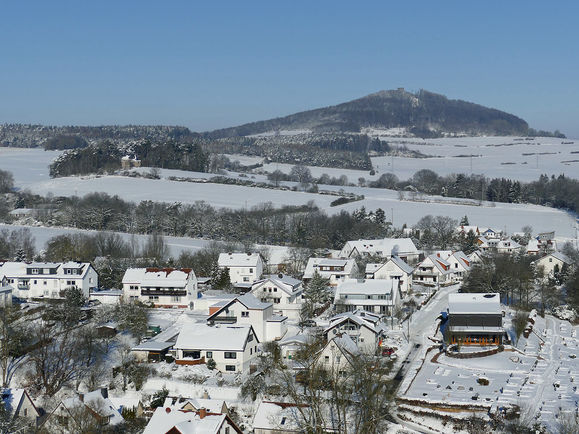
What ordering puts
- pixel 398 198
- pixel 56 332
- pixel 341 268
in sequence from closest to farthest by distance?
pixel 56 332 < pixel 341 268 < pixel 398 198

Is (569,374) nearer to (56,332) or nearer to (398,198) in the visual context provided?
(56,332)

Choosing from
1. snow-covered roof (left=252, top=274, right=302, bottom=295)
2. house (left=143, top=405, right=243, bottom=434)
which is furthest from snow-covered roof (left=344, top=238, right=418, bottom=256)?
house (left=143, top=405, right=243, bottom=434)

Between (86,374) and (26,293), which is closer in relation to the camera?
(86,374)

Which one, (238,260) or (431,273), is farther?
(431,273)

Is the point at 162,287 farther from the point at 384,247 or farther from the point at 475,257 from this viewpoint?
the point at 475,257

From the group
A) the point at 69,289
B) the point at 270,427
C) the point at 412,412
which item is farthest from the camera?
the point at 69,289

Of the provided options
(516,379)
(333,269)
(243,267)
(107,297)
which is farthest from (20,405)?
(333,269)

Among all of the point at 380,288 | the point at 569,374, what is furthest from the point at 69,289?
the point at 569,374

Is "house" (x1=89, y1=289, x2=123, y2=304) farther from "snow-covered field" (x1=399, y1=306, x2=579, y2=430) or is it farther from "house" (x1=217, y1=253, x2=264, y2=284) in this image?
"snow-covered field" (x1=399, y1=306, x2=579, y2=430)

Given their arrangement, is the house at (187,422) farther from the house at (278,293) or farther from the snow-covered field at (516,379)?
the house at (278,293)
